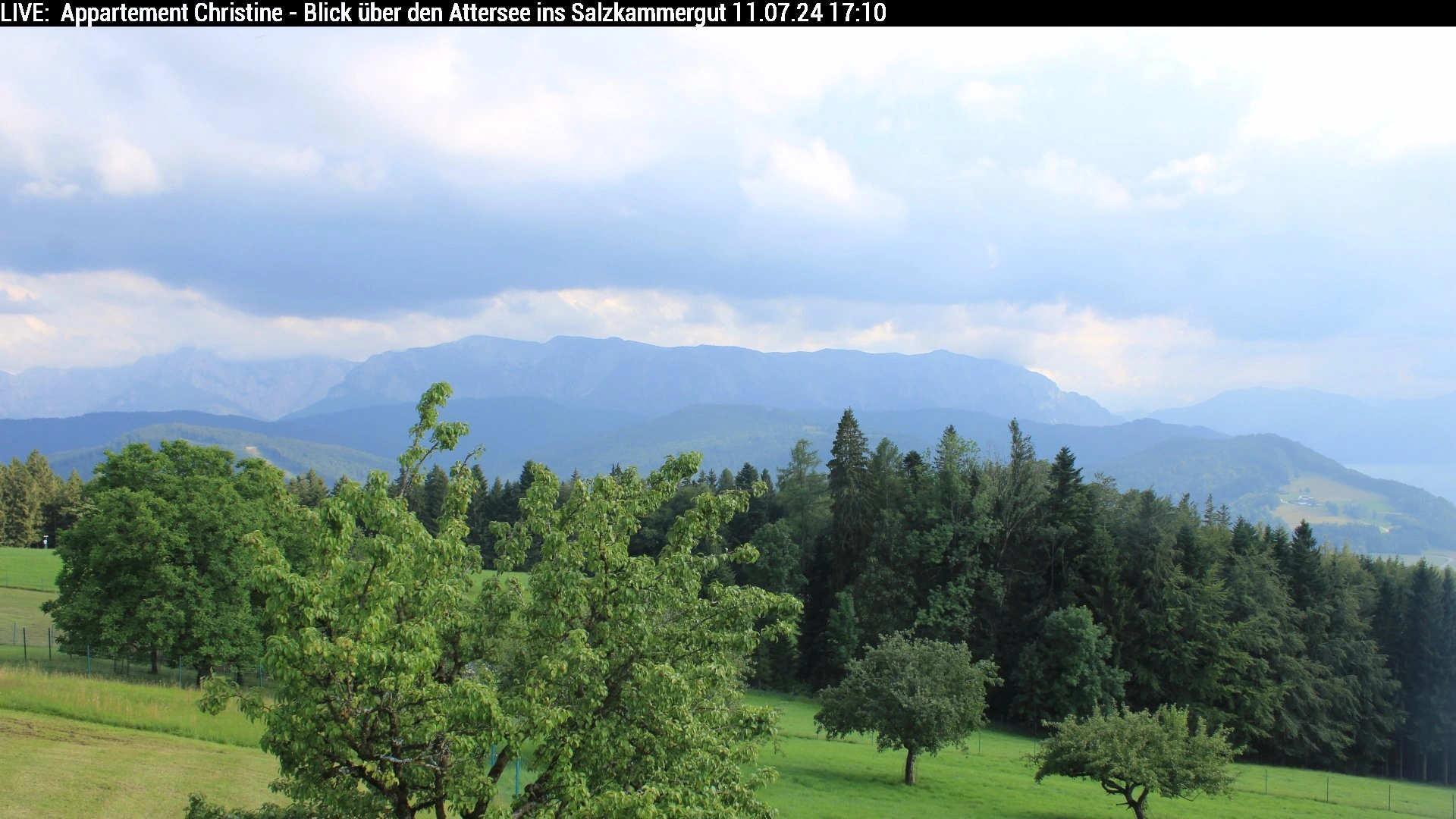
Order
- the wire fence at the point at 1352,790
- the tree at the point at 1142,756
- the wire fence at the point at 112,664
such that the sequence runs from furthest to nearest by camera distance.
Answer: the wire fence at the point at 1352,790 → the wire fence at the point at 112,664 → the tree at the point at 1142,756

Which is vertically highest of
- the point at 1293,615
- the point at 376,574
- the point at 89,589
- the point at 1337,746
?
the point at 376,574

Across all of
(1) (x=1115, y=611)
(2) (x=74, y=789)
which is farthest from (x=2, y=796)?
(1) (x=1115, y=611)

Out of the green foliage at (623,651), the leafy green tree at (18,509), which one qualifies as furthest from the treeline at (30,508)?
the green foliage at (623,651)

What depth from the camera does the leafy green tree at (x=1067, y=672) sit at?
197 feet

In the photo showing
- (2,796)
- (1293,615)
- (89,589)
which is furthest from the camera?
(1293,615)

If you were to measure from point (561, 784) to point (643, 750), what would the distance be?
1176mm

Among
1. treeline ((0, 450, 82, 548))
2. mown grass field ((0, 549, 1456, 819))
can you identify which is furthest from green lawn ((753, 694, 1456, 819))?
treeline ((0, 450, 82, 548))

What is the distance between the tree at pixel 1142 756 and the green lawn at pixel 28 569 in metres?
72.4

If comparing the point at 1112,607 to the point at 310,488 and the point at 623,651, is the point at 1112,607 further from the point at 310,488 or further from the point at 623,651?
the point at 310,488

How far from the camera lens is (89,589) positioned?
126ft

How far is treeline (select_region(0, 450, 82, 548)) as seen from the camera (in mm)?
102312

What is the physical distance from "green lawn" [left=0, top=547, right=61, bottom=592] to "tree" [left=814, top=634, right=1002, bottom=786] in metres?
62.1

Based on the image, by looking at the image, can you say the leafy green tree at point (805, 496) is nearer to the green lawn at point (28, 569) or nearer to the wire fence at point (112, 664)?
the wire fence at point (112, 664)

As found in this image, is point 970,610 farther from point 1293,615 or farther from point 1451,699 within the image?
point 1451,699
